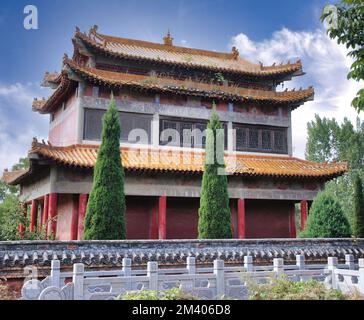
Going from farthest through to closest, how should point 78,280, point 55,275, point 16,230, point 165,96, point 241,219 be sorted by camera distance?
point 165,96, point 241,219, point 16,230, point 55,275, point 78,280

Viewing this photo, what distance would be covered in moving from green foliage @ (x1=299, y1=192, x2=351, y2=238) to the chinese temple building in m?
4.55

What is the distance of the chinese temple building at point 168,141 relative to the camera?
19.3m

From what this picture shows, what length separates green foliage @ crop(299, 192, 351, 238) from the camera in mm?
15914

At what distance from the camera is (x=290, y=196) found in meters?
21.6

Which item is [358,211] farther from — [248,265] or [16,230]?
[16,230]

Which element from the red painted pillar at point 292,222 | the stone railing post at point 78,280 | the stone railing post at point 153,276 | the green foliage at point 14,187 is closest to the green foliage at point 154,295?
the stone railing post at point 78,280

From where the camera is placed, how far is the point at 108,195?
15273 mm

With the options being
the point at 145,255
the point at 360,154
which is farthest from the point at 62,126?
the point at 360,154

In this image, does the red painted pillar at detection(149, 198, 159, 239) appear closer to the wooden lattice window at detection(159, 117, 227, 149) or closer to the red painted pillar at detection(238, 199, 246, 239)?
the wooden lattice window at detection(159, 117, 227, 149)

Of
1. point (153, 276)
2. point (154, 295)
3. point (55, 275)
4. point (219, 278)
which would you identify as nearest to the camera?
point (154, 295)

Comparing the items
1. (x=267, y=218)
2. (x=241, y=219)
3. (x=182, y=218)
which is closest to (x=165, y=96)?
(x=182, y=218)

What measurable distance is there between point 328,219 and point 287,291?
25.4ft
